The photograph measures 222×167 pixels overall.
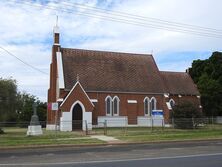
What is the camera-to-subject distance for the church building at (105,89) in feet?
152

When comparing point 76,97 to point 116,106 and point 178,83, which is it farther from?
point 178,83

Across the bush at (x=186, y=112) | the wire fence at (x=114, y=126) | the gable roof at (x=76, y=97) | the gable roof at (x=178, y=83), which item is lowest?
the wire fence at (x=114, y=126)

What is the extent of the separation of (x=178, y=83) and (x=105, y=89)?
13840 mm

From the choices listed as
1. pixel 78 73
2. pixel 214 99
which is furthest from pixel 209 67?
pixel 78 73

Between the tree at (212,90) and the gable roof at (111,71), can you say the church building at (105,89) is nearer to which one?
the gable roof at (111,71)

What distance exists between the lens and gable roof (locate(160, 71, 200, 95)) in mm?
57156

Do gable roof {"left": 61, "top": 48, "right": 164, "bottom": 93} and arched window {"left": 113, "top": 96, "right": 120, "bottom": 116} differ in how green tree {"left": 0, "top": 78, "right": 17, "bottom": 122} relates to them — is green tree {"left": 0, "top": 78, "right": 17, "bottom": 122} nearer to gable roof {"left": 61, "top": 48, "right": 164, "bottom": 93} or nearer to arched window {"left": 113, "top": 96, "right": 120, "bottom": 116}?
gable roof {"left": 61, "top": 48, "right": 164, "bottom": 93}

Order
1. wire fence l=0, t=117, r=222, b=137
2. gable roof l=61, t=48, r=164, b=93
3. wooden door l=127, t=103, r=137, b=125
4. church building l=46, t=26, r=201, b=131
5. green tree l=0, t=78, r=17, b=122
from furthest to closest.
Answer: green tree l=0, t=78, r=17, b=122, wooden door l=127, t=103, r=137, b=125, gable roof l=61, t=48, r=164, b=93, church building l=46, t=26, r=201, b=131, wire fence l=0, t=117, r=222, b=137

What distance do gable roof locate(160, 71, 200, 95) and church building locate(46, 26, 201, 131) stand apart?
440mm

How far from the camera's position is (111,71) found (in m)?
52.3

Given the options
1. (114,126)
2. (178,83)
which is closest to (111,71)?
(114,126)

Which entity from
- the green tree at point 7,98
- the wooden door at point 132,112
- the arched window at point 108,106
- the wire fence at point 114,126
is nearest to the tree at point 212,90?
the wire fence at point 114,126

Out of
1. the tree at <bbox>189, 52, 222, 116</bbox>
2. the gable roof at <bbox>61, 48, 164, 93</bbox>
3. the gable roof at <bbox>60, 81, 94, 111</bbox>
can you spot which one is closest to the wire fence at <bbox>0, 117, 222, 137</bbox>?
the gable roof at <bbox>60, 81, 94, 111</bbox>

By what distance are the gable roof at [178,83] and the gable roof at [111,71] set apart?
9.49ft
